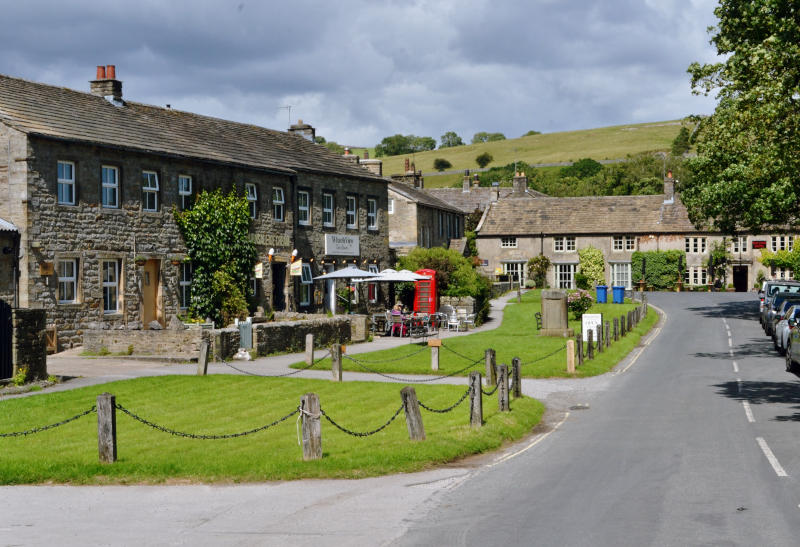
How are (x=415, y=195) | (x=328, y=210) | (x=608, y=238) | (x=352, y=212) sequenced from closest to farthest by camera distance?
(x=328, y=210), (x=352, y=212), (x=415, y=195), (x=608, y=238)

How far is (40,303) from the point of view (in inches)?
1143

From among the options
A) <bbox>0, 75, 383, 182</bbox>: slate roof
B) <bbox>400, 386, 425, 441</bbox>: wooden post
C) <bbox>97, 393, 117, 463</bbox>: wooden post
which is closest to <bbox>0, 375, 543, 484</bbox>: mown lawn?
<bbox>97, 393, 117, 463</bbox>: wooden post

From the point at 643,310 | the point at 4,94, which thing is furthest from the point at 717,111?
the point at 4,94

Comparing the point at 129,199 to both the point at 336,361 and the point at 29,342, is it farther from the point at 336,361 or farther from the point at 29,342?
the point at 336,361

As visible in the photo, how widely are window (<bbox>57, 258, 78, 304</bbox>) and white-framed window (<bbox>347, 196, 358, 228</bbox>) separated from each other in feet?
59.7

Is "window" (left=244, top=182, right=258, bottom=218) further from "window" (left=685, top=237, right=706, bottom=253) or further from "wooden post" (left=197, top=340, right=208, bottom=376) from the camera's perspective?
"window" (left=685, top=237, right=706, bottom=253)

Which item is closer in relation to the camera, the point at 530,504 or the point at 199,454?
the point at 530,504

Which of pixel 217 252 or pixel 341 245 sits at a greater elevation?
pixel 341 245

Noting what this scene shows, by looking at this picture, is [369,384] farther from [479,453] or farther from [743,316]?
[743,316]

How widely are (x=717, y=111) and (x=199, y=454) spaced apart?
33875 millimetres

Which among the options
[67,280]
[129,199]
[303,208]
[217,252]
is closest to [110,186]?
[129,199]

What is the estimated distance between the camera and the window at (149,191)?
1323 inches

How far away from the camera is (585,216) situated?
3132 inches

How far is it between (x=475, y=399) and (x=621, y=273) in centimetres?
6219
